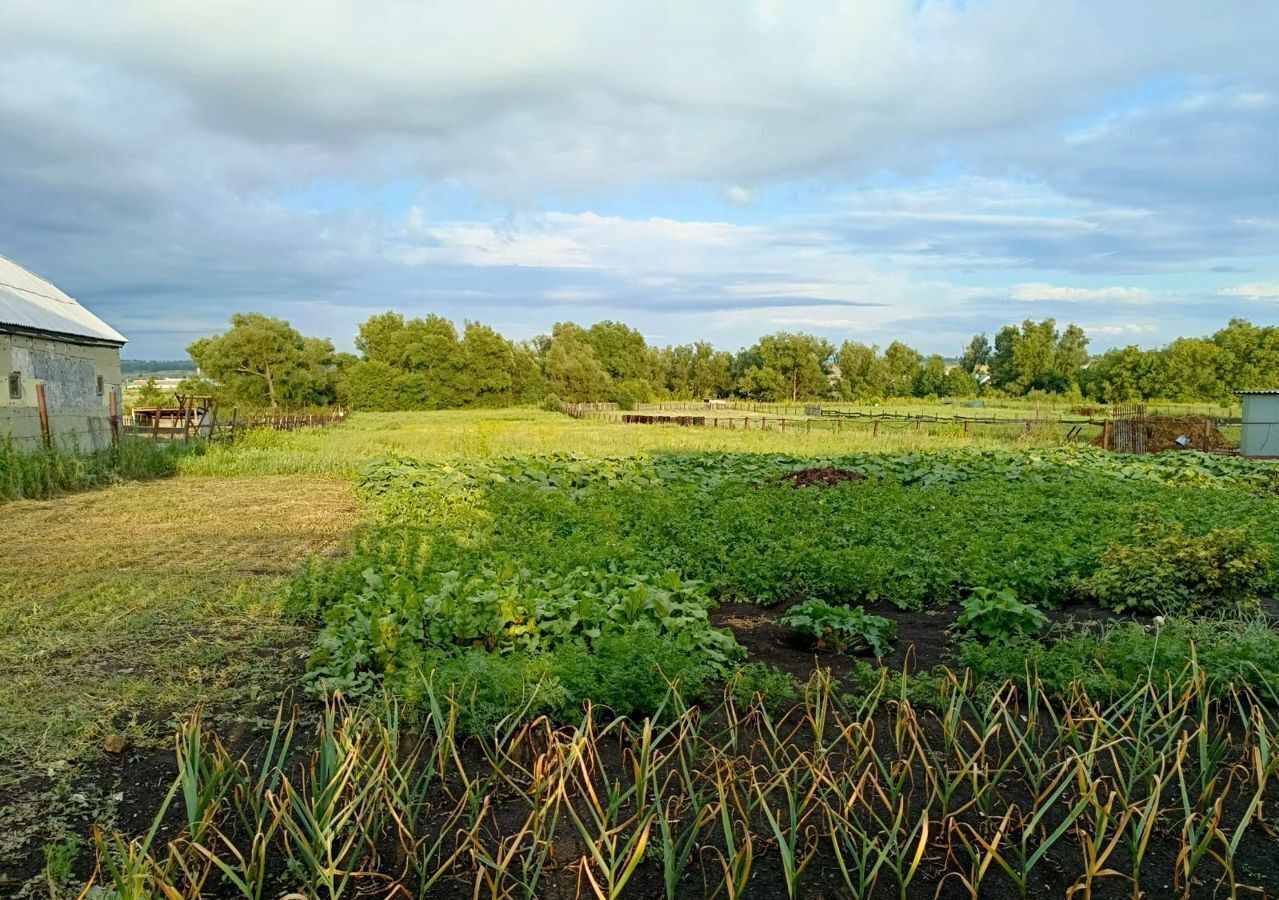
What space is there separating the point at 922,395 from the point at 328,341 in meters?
67.3

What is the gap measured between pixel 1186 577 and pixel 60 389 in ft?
70.1

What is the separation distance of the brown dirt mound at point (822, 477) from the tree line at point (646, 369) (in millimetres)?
54401

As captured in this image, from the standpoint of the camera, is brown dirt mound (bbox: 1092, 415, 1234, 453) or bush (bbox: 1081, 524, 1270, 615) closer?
bush (bbox: 1081, 524, 1270, 615)

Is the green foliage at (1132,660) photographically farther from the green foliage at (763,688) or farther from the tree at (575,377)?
the tree at (575,377)

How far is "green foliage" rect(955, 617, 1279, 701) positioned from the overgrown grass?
1391cm

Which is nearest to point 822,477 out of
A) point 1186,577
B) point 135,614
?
point 1186,577

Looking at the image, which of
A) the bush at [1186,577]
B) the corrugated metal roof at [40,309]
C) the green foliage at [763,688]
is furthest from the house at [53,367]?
the bush at [1186,577]

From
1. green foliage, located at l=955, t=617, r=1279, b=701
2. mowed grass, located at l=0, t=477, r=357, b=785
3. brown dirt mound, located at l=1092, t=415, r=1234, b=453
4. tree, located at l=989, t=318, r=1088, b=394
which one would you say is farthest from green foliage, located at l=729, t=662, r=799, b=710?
tree, located at l=989, t=318, r=1088, b=394

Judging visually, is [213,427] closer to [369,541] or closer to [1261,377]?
[369,541]

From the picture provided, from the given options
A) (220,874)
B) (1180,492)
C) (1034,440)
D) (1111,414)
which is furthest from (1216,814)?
(1111,414)

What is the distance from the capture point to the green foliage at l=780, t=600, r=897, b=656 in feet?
17.6

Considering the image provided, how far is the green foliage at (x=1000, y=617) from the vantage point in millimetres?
5395

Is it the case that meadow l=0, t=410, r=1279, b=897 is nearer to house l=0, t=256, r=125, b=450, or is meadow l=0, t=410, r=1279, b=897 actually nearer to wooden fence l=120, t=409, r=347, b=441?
house l=0, t=256, r=125, b=450

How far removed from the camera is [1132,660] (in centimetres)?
461
